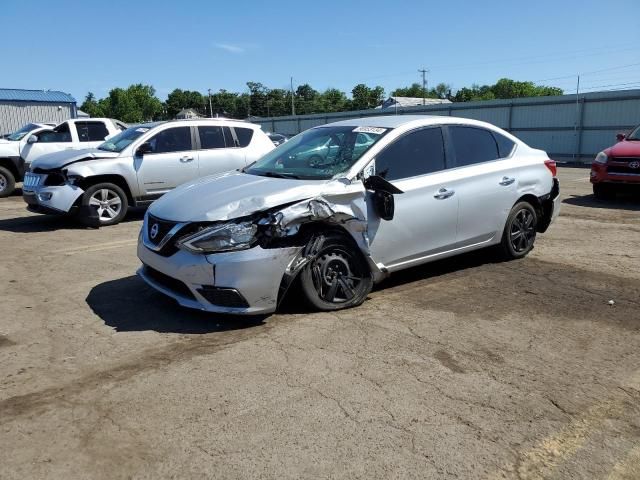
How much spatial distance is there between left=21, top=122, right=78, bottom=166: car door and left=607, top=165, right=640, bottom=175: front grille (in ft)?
40.4

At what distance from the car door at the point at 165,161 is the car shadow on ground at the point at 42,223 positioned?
872 millimetres

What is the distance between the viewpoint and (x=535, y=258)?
22.2 feet

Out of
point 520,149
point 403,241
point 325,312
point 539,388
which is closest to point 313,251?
point 325,312

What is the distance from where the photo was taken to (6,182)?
14.1 m

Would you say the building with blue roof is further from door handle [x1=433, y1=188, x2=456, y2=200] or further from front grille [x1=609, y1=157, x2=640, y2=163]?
door handle [x1=433, y1=188, x2=456, y2=200]

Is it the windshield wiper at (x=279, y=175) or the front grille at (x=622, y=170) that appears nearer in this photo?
the windshield wiper at (x=279, y=175)

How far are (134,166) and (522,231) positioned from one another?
254 inches

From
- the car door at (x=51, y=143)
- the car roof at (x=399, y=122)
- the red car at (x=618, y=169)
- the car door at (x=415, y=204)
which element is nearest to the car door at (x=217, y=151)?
the car roof at (x=399, y=122)

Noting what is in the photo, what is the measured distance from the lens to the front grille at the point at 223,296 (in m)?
4.33

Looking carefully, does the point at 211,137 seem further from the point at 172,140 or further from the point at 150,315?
the point at 150,315

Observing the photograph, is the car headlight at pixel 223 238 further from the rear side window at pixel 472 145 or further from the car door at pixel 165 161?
the car door at pixel 165 161

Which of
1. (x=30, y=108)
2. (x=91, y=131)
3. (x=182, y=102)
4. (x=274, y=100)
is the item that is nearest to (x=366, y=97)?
(x=274, y=100)

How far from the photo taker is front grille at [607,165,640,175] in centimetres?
1071

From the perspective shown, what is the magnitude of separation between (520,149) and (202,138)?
5.99 m
